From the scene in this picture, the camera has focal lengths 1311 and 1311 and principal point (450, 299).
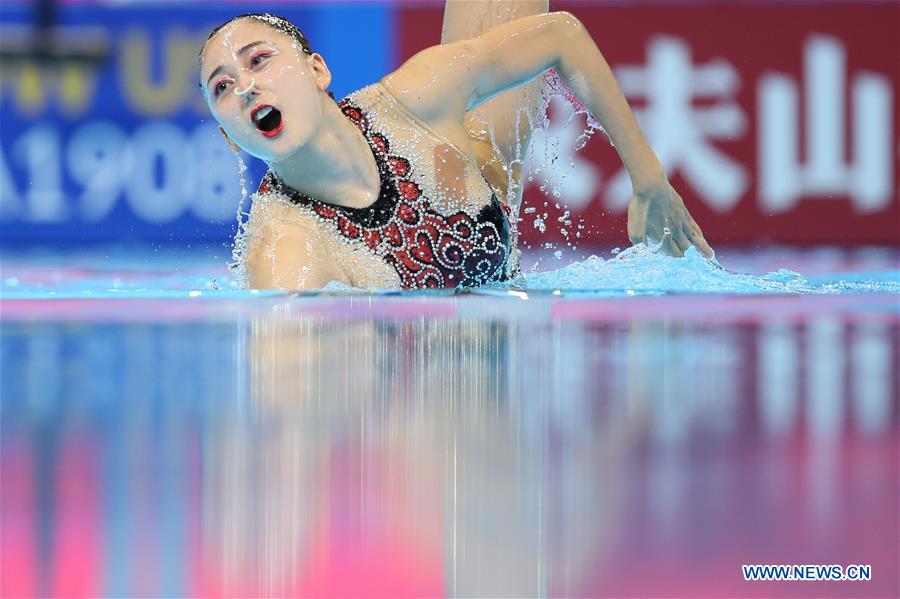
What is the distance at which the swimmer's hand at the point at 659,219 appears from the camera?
284 centimetres

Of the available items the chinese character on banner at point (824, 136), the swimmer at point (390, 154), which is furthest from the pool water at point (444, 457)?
the chinese character on banner at point (824, 136)

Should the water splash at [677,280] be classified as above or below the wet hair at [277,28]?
below

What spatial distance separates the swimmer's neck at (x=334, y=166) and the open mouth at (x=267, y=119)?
0.07 meters

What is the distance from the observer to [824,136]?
5.54 meters

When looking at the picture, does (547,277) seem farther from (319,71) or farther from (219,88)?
(219,88)

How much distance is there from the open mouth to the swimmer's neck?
7cm

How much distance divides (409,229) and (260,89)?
0.43m

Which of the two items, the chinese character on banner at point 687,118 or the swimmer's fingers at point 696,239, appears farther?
the chinese character on banner at point 687,118

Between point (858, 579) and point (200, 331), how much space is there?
1.16m

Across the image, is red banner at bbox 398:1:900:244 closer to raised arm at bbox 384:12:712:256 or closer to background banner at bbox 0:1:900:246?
background banner at bbox 0:1:900:246

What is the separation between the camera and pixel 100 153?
5.54 m

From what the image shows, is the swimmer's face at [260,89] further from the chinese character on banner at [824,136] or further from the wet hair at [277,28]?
the chinese character on banner at [824,136]

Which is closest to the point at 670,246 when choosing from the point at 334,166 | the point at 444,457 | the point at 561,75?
the point at 561,75

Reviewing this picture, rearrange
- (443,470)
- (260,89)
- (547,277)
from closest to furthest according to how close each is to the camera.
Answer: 1. (443,470)
2. (260,89)
3. (547,277)
